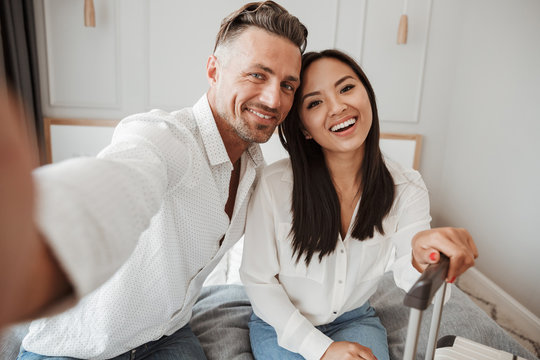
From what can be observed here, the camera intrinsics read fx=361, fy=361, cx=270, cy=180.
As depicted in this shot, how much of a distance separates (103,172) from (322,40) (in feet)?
8.76

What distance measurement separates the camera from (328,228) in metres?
1.21

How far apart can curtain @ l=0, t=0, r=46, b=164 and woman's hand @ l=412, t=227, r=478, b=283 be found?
218 centimetres

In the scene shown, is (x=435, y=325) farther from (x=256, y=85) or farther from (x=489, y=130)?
(x=489, y=130)

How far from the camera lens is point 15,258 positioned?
28 cm

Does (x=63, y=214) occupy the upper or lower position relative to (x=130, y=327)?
upper

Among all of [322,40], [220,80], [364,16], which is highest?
[364,16]

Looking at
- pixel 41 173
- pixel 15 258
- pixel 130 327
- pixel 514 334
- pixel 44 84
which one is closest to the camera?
pixel 15 258

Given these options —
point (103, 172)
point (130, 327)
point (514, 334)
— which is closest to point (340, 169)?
point (130, 327)

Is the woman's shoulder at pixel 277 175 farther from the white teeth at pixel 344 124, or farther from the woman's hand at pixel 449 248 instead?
the woman's hand at pixel 449 248

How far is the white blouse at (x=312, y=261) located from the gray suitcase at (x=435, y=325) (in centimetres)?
27

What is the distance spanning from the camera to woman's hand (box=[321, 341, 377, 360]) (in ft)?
3.25

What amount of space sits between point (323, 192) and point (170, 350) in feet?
2.31

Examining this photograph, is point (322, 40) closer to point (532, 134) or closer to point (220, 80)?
point (532, 134)

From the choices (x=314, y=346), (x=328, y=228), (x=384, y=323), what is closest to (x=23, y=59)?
(x=328, y=228)
